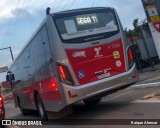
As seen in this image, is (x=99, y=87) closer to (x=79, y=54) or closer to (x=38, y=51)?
(x=79, y=54)

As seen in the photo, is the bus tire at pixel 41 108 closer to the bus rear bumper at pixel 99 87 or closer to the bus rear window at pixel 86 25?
the bus rear bumper at pixel 99 87

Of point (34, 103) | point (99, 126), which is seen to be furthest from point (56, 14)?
point (34, 103)

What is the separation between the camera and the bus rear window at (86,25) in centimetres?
1041

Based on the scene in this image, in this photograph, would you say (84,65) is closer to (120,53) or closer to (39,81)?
(120,53)

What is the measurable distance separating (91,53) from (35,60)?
2.71 meters

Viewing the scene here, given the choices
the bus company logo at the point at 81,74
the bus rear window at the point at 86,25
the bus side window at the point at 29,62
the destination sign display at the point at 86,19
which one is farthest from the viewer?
the bus side window at the point at 29,62

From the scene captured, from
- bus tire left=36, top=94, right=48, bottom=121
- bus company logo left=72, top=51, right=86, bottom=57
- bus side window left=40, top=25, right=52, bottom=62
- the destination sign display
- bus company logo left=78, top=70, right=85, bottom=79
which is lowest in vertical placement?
bus tire left=36, top=94, right=48, bottom=121

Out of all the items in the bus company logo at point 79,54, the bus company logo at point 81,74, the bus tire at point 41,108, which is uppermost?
the bus company logo at point 79,54

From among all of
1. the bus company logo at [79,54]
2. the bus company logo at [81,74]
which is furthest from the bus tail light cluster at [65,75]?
the bus company logo at [79,54]

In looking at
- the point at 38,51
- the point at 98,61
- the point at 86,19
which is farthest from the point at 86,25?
the point at 38,51

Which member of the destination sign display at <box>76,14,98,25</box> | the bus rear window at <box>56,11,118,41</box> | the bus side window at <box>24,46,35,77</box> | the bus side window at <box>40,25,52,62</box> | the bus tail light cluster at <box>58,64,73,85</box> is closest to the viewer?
the bus tail light cluster at <box>58,64,73,85</box>

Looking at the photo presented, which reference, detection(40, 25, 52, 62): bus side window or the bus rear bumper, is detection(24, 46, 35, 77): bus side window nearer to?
detection(40, 25, 52, 62): bus side window

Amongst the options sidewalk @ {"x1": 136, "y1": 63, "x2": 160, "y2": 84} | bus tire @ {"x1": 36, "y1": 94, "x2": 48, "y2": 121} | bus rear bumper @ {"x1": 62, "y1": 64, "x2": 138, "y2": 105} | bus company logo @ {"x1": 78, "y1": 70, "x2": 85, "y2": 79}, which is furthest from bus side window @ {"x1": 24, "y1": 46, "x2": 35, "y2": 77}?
sidewalk @ {"x1": 136, "y1": 63, "x2": 160, "y2": 84}

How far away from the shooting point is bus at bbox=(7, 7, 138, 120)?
10102 mm
